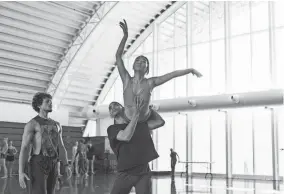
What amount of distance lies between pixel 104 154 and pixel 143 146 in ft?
74.7

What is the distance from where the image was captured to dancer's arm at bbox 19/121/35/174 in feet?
15.1

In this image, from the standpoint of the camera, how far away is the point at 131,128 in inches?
132

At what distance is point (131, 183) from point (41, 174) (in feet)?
4.50

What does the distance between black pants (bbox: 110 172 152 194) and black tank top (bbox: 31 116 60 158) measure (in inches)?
51.8

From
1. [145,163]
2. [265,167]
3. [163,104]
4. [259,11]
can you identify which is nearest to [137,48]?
[163,104]

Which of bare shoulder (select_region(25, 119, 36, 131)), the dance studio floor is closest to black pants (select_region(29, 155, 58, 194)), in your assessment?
bare shoulder (select_region(25, 119, 36, 131))

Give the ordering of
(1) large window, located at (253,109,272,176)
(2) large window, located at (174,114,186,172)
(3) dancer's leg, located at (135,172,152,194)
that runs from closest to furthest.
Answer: (3) dancer's leg, located at (135,172,152,194)
(1) large window, located at (253,109,272,176)
(2) large window, located at (174,114,186,172)

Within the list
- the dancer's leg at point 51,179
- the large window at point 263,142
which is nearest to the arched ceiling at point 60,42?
the large window at point 263,142

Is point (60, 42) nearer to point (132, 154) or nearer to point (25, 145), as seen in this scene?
point (25, 145)

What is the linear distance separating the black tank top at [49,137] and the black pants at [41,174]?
0.09 m

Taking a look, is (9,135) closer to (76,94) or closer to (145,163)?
(76,94)

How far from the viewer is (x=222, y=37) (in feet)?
80.1

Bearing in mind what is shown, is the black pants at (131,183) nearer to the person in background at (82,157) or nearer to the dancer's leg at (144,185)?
the dancer's leg at (144,185)

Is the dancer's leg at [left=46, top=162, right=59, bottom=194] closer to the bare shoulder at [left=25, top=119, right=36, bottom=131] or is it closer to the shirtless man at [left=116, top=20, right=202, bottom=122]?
the bare shoulder at [left=25, top=119, right=36, bottom=131]
